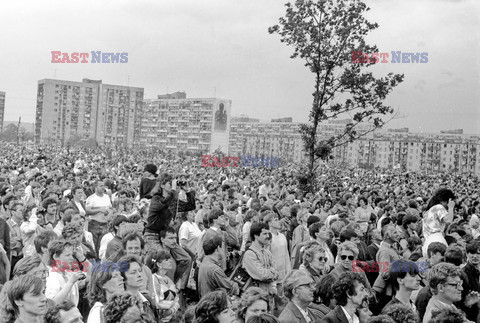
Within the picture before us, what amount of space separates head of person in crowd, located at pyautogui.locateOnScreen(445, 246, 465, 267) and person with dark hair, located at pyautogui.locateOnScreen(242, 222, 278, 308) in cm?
207

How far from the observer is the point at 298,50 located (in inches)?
755

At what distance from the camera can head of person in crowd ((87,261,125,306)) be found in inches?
201

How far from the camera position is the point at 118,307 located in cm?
430

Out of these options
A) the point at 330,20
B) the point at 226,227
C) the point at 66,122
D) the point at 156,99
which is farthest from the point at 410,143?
the point at 226,227

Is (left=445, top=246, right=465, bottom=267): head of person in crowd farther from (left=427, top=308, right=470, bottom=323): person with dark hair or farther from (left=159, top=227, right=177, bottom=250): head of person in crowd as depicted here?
(left=159, top=227, right=177, bottom=250): head of person in crowd

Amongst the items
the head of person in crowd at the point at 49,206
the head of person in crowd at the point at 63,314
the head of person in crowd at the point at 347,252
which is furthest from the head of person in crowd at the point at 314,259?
the head of person in crowd at the point at 49,206

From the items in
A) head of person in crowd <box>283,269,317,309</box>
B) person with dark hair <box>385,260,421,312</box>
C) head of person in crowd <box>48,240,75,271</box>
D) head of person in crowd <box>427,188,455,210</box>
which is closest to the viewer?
head of person in crowd <box>283,269,317,309</box>

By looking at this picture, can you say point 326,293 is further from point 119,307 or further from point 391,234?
point 391,234

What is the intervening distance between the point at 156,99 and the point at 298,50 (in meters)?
140

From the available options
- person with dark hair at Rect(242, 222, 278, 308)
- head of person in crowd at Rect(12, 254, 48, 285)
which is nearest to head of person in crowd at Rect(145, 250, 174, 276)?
person with dark hair at Rect(242, 222, 278, 308)

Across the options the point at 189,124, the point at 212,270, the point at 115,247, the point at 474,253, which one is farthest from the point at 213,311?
the point at 189,124

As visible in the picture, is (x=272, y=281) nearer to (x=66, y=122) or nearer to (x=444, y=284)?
(x=444, y=284)

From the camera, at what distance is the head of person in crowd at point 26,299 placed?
4254mm

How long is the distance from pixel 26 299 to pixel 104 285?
3.06 feet
